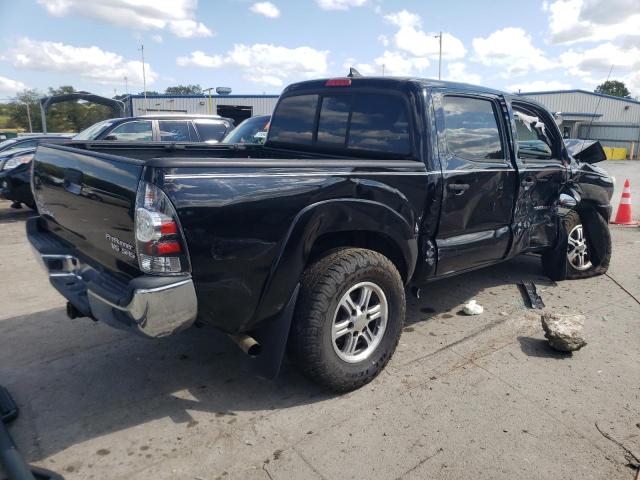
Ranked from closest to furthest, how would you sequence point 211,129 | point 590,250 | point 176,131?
point 590,250
point 176,131
point 211,129

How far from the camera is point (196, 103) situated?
33969 mm

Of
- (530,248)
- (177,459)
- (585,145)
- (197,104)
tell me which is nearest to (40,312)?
(177,459)

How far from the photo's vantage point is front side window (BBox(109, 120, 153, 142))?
958 cm

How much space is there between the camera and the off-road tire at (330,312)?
9.57 feet

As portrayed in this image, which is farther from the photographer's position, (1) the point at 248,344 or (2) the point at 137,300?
(1) the point at 248,344

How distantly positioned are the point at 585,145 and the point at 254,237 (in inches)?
186

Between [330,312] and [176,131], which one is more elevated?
[176,131]

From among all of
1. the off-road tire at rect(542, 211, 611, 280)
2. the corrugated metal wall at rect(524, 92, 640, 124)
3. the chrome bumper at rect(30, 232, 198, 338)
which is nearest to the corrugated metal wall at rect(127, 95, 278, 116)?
the corrugated metal wall at rect(524, 92, 640, 124)

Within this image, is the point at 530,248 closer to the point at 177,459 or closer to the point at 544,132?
the point at 544,132

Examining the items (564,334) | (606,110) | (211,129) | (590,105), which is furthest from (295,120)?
(606,110)

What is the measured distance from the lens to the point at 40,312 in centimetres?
453

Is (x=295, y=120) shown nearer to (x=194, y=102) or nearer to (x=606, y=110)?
(x=194, y=102)

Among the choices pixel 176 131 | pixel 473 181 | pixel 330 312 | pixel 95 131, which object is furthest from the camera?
pixel 176 131

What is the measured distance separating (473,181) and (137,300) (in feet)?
8.59
